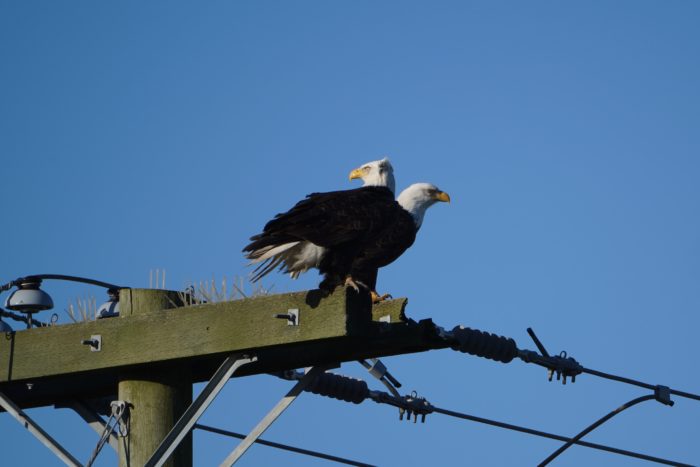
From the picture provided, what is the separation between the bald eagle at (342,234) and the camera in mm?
6288

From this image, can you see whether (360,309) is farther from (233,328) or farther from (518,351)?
(518,351)

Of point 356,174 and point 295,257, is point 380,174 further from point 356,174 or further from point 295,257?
point 295,257

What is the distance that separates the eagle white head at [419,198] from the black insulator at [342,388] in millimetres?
1562

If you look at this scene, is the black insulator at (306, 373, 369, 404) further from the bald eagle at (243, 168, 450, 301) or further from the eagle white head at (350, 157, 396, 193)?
the eagle white head at (350, 157, 396, 193)

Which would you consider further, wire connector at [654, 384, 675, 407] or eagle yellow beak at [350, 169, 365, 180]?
eagle yellow beak at [350, 169, 365, 180]

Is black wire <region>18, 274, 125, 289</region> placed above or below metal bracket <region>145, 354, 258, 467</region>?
above

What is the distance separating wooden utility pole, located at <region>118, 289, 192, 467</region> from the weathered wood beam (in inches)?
1.4

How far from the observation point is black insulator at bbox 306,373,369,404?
24.2 feet

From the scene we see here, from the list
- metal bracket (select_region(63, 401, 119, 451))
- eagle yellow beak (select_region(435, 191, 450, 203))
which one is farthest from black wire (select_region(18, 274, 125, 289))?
eagle yellow beak (select_region(435, 191, 450, 203))

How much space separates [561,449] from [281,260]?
77.9 inches

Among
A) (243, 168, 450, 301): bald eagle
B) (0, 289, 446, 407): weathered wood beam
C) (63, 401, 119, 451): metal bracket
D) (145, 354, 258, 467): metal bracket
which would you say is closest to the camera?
(0, 289, 446, 407): weathered wood beam

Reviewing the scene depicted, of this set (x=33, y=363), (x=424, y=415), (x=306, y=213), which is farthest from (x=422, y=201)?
(x=33, y=363)

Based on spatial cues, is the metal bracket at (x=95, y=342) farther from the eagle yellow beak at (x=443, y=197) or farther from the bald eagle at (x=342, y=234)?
the eagle yellow beak at (x=443, y=197)

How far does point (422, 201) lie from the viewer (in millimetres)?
8922
